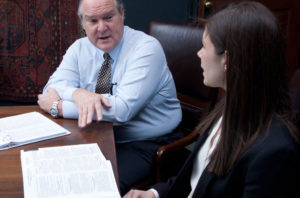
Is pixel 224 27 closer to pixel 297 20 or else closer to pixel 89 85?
pixel 89 85

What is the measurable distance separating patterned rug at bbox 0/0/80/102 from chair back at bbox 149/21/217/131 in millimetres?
1292

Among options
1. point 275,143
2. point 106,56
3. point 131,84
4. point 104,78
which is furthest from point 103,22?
point 275,143

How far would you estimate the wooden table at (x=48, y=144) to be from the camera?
88 cm

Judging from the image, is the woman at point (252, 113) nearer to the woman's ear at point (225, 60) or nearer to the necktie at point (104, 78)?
the woman's ear at point (225, 60)

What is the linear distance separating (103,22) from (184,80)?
0.50 metres

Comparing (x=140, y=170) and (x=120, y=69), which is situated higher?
(x=120, y=69)

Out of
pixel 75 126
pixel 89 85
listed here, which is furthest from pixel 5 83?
pixel 75 126

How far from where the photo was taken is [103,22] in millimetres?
1626

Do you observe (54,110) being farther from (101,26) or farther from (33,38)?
(33,38)

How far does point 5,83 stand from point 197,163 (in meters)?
2.44

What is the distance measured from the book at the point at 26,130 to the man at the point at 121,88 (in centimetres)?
9

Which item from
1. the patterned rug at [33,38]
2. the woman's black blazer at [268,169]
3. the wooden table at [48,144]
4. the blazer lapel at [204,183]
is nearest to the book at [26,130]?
the wooden table at [48,144]

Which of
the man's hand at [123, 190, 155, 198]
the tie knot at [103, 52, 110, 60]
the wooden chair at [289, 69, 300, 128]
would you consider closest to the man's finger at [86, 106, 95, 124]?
the man's hand at [123, 190, 155, 198]

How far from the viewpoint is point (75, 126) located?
131 centimetres
